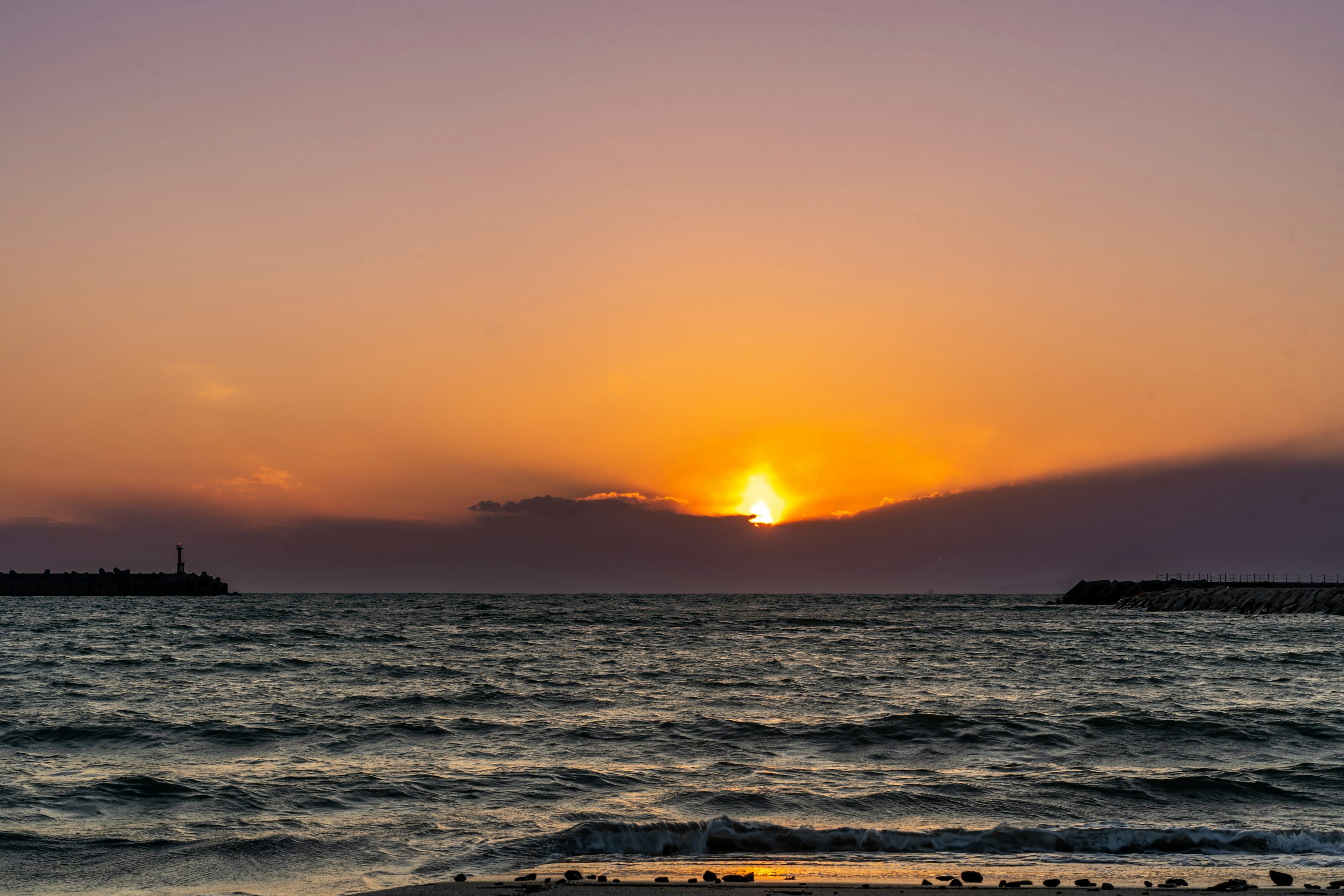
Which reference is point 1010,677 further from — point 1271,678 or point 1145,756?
point 1145,756

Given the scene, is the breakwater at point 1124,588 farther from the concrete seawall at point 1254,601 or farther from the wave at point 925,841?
the wave at point 925,841

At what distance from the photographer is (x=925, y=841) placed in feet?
37.4

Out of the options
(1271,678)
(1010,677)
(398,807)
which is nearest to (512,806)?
(398,807)

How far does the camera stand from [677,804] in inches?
525

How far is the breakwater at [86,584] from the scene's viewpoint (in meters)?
161

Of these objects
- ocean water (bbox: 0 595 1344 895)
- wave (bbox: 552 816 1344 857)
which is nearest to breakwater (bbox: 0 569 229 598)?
ocean water (bbox: 0 595 1344 895)

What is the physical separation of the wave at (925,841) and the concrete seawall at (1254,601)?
9120 centimetres

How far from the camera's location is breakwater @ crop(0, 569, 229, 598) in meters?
161

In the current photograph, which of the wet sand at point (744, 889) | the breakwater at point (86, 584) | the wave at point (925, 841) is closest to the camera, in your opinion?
the wet sand at point (744, 889)

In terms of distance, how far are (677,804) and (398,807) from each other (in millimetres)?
4216

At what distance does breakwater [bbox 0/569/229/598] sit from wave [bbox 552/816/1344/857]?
18527 cm

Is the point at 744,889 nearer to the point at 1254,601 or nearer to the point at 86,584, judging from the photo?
the point at 1254,601

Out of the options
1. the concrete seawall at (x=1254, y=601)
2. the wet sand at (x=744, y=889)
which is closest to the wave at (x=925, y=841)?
the wet sand at (x=744, y=889)

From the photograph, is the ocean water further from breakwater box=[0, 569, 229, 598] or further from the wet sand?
breakwater box=[0, 569, 229, 598]
